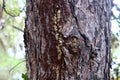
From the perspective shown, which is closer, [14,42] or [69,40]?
[69,40]

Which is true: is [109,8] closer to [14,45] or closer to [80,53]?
[80,53]

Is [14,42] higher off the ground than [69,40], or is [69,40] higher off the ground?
[14,42]

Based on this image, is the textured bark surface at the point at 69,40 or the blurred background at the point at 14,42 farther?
the blurred background at the point at 14,42

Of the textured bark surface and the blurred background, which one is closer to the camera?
the textured bark surface
